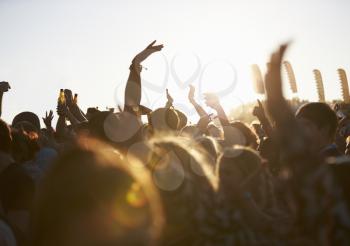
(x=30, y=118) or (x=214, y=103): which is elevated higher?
(x=30, y=118)

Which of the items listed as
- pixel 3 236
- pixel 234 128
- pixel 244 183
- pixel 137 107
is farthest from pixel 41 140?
pixel 244 183

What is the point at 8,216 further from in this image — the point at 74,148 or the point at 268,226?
the point at 74,148

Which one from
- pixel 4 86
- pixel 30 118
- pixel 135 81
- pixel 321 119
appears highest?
pixel 4 86

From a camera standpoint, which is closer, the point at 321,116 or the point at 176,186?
the point at 176,186

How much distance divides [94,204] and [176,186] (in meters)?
1.54

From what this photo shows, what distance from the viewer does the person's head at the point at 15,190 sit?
4.32 m

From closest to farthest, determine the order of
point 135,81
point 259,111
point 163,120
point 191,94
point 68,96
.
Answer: point 135,81 < point 259,111 < point 163,120 < point 68,96 < point 191,94

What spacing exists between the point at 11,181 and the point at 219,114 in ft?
14.0

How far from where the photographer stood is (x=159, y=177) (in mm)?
3205

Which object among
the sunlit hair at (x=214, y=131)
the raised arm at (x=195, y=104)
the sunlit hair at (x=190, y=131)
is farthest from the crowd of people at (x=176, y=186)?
the raised arm at (x=195, y=104)

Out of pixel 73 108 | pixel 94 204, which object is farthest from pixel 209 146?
pixel 73 108

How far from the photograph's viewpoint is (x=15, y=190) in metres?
4.36

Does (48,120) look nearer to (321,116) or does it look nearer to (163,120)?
(163,120)

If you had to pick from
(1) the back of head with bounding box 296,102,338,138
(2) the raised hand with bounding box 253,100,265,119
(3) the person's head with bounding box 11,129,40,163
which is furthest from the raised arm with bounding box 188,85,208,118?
(1) the back of head with bounding box 296,102,338,138
